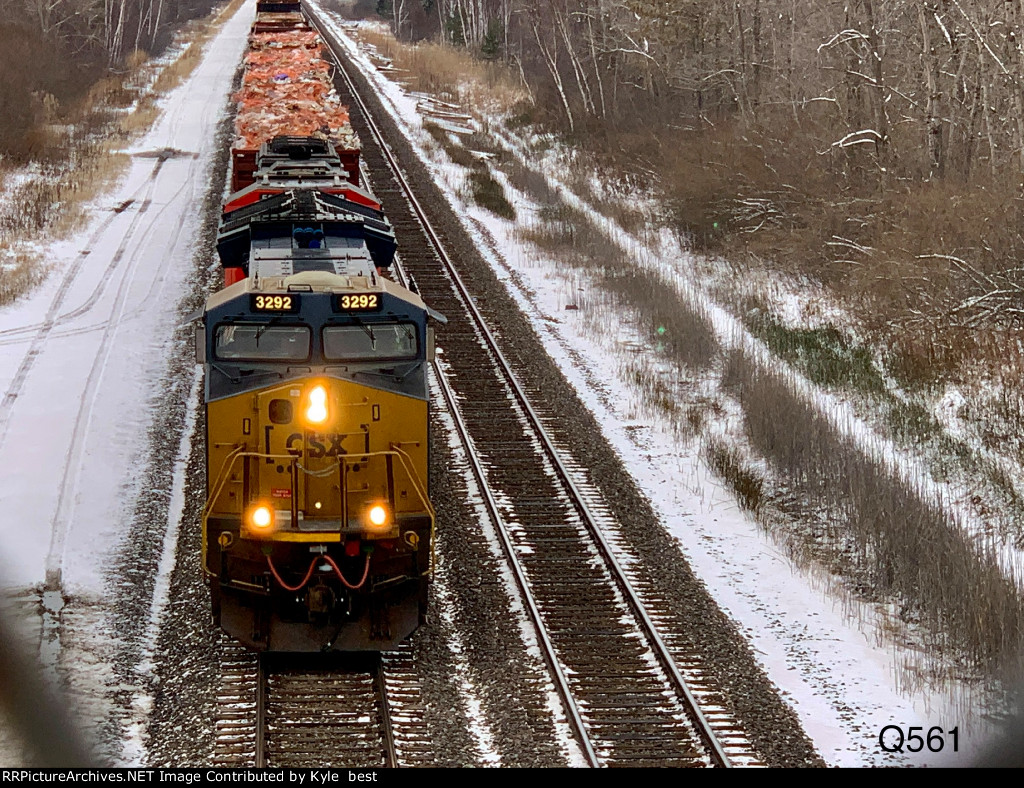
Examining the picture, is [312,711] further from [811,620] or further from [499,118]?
[499,118]

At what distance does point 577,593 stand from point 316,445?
12.4 ft

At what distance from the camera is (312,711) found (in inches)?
421

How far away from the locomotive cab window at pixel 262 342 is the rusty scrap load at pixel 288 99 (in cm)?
1717

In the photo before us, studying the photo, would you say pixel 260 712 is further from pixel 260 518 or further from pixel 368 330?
pixel 368 330

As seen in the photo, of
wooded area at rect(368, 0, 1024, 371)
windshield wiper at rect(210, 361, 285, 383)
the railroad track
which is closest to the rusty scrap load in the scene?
wooded area at rect(368, 0, 1024, 371)

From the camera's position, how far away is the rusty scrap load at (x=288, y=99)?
3125cm

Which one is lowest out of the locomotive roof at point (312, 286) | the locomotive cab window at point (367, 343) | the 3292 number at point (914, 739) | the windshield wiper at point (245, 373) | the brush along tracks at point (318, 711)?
the brush along tracks at point (318, 711)

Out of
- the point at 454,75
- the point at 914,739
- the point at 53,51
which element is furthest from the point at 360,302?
the point at 454,75

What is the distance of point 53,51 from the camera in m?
47.3

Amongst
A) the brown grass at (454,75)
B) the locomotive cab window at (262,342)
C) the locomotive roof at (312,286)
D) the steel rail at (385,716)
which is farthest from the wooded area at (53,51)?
the steel rail at (385,716)

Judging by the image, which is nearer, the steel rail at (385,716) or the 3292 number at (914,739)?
the steel rail at (385,716)

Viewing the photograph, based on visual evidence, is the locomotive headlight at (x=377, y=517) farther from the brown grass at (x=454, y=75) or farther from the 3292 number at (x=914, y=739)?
the brown grass at (x=454, y=75)

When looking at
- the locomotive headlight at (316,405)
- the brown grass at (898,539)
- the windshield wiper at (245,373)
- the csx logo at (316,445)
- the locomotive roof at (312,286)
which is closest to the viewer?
the locomotive headlight at (316,405)

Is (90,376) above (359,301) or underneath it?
underneath
